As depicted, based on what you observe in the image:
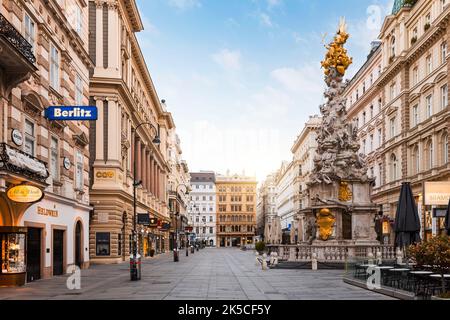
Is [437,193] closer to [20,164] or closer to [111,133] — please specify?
[20,164]

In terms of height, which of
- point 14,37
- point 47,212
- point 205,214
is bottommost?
point 205,214

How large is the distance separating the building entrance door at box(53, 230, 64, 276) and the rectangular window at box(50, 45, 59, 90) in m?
7.42

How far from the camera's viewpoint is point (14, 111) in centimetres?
2459

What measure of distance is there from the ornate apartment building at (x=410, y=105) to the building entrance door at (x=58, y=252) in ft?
83.5

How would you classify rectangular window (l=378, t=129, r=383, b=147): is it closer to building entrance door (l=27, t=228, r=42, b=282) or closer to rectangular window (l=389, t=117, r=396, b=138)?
rectangular window (l=389, t=117, r=396, b=138)

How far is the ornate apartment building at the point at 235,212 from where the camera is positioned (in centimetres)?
19088

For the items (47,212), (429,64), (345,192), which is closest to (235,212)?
(429,64)

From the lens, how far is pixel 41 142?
28.0 metres

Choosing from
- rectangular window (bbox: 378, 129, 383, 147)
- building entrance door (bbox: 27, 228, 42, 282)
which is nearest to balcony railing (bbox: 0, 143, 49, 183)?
building entrance door (bbox: 27, 228, 42, 282)

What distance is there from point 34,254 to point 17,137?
6278 mm

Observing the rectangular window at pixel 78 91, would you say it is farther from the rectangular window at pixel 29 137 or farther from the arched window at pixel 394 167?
the arched window at pixel 394 167
